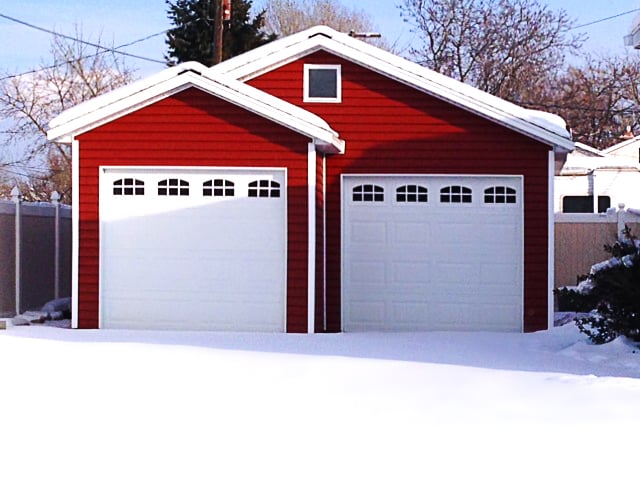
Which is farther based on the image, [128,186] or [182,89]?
[128,186]

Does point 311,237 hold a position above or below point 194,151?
below

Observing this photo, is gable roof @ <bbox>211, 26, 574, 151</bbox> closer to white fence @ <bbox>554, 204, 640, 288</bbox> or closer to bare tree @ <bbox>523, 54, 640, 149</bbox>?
white fence @ <bbox>554, 204, 640, 288</bbox>

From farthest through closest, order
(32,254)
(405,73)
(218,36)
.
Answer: (218,36), (32,254), (405,73)

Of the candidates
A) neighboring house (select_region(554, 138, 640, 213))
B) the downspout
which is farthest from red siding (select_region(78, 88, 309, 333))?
neighboring house (select_region(554, 138, 640, 213))

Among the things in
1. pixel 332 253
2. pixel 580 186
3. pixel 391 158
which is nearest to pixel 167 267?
pixel 332 253

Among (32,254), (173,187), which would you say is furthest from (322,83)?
(32,254)

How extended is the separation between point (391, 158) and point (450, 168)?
991 mm

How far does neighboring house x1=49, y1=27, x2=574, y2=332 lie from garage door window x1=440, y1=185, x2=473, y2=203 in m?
0.03

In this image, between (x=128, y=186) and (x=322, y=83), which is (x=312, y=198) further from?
(x=128, y=186)

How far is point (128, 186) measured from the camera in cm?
1900

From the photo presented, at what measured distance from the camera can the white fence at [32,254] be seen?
20.7 metres

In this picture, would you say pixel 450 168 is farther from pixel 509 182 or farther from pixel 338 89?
pixel 338 89

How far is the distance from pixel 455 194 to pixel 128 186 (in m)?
5.39

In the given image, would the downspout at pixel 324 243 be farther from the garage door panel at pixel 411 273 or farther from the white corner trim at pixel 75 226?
the white corner trim at pixel 75 226
